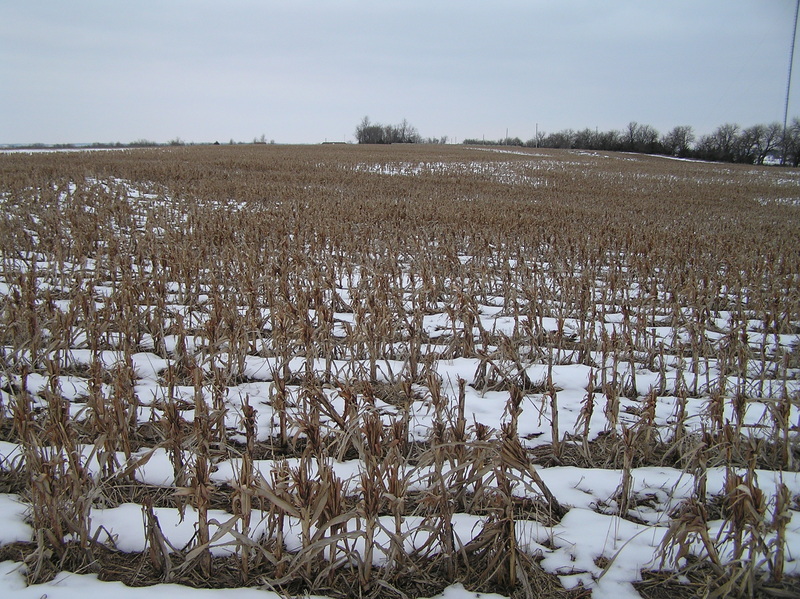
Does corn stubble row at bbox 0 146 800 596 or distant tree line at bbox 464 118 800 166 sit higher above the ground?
distant tree line at bbox 464 118 800 166

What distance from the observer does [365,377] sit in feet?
12.4

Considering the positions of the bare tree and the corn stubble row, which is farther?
the bare tree

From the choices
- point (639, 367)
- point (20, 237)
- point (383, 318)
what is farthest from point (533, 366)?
point (20, 237)

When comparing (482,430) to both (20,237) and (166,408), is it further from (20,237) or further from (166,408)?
(20,237)

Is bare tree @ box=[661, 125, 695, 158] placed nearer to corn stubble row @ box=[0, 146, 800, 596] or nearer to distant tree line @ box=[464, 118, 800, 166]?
distant tree line @ box=[464, 118, 800, 166]

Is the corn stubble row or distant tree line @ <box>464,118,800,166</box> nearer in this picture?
the corn stubble row

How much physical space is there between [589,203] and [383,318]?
14.0m

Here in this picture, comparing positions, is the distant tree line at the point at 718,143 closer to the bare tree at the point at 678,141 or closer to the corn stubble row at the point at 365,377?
the bare tree at the point at 678,141

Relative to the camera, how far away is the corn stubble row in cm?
215

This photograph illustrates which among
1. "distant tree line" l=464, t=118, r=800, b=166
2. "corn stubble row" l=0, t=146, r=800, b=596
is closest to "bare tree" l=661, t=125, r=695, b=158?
"distant tree line" l=464, t=118, r=800, b=166

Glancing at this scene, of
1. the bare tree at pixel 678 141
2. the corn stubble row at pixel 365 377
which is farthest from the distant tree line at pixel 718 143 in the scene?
the corn stubble row at pixel 365 377

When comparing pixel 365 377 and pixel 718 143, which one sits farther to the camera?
pixel 718 143

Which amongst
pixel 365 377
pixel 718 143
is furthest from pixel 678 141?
pixel 365 377

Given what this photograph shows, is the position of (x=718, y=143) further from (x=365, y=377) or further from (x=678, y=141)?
(x=365, y=377)
